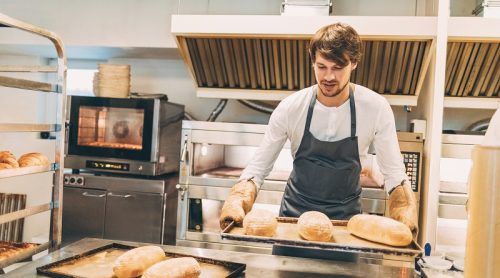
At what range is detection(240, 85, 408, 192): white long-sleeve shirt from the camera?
7.47 feet

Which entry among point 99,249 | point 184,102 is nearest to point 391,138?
point 99,249

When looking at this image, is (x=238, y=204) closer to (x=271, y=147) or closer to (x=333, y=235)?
(x=333, y=235)

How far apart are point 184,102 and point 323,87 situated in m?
2.56

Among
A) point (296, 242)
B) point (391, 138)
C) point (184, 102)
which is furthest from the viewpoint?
point (184, 102)

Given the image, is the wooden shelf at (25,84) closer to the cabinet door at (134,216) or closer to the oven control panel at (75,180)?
the cabinet door at (134,216)

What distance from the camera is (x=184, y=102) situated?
4465 mm

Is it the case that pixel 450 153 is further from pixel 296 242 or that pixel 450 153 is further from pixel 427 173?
pixel 296 242

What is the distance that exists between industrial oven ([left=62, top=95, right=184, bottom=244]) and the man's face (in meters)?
1.86

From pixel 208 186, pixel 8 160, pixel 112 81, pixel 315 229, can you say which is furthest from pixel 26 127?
pixel 112 81

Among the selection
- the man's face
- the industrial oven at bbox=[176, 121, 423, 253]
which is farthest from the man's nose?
the industrial oven at bbox=[176, 121, 423, 253]

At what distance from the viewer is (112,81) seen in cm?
378

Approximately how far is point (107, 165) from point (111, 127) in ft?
1.07

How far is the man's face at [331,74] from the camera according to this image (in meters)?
2.05

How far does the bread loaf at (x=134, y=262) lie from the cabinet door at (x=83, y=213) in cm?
241
